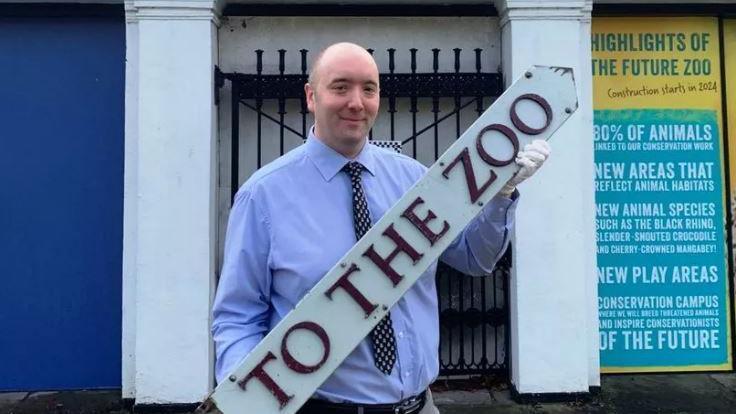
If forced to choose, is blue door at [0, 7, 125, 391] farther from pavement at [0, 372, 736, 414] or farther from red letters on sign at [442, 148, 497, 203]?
red letters on sign at [442, 148, 497, 203]

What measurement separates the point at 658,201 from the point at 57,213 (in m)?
4.84

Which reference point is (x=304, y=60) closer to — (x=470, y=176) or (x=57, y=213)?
(x=57, y=213)

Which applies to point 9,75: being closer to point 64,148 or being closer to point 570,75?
point 64,148

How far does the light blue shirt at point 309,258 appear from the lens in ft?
5.79

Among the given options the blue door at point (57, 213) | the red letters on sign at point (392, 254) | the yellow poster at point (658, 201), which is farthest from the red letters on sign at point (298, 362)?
the yellow poster at point (658, 201)

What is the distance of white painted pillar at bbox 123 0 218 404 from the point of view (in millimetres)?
4246

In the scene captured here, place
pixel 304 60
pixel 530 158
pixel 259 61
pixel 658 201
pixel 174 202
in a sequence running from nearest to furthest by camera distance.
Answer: pixel 530 158 → pixel 174 202 → pixel 259 61 → pixel 304 60 → pixel 658 201

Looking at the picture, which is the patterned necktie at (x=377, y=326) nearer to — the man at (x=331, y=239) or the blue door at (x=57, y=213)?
the man at (x=331, y=239)

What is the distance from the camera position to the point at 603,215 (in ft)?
16.3

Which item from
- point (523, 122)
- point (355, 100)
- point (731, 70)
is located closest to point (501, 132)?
point (523, 122)

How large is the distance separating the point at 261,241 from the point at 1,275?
153 inches

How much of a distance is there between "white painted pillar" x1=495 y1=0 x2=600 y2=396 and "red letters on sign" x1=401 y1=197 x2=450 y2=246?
278 centimetres

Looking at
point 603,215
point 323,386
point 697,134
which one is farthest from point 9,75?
point 697,134

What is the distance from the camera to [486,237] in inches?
73.4
